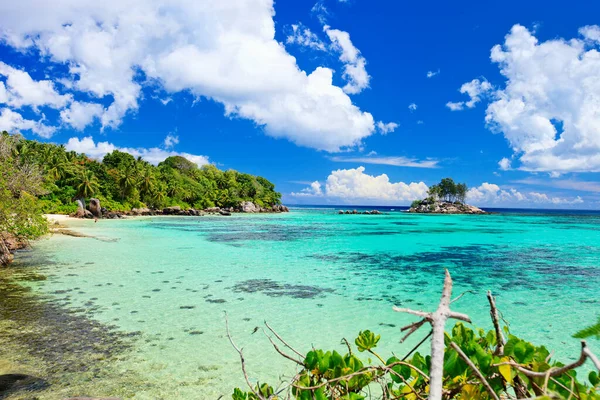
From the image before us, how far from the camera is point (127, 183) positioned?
60.0 m

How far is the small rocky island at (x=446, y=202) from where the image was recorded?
352 feet

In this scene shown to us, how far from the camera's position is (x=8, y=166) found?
46.8 ft

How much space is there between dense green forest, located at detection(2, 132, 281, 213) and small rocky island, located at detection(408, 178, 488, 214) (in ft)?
154

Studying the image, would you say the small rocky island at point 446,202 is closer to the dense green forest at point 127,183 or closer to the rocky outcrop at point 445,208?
the rocky outcrop at point 445,208

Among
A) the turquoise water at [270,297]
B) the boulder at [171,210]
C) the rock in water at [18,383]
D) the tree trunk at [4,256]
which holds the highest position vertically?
the boulder at [171,210]

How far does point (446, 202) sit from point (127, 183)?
90.9 metres

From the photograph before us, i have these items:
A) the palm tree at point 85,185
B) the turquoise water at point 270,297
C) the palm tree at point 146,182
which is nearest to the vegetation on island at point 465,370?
the turquoise water at point 270,297

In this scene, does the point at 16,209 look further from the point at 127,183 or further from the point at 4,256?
the point at 127,183

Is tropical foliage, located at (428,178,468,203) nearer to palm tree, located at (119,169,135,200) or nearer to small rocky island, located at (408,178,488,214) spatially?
small rocky island, located at (408,178,488,214)

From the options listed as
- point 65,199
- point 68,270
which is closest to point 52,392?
point 68,270

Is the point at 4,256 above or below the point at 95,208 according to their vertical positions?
below

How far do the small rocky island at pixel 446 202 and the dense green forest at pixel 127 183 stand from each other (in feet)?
154

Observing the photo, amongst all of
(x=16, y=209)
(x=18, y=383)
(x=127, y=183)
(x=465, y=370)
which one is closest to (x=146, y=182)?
(x=127, y=183)

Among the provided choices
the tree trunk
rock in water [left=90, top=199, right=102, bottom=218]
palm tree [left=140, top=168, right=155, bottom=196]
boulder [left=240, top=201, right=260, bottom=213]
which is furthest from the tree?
boulder [left=240, top=201, right=260, bottom=213]
